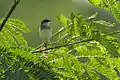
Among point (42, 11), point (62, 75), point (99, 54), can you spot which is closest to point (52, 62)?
point (62, 75)

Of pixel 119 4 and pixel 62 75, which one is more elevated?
pixel 119 4

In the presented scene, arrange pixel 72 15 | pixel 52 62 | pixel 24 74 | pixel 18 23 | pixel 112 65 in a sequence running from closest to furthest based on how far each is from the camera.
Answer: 1. pixel 24 74
2. pixel 72 15
3. pixel 52 62
4. pixel 112 65
5. pixel 18 23

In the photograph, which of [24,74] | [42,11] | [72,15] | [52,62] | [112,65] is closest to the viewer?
[24,74]

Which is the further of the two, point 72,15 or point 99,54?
point 99,54

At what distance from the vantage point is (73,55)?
1.13 m

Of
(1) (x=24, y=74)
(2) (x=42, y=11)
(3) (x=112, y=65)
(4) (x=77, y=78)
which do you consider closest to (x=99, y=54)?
(3) (x=112, y=65)

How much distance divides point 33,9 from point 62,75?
48.0 feet

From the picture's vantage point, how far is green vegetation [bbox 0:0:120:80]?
873mm

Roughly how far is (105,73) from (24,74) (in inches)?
12.4

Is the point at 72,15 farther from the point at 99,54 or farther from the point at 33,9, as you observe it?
the point at 33,9

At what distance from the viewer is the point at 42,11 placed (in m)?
15.1

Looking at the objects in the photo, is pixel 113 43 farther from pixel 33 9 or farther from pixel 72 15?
pixel 33 9

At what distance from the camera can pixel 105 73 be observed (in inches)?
43.7

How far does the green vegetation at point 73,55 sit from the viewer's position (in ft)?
2.86
